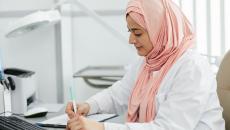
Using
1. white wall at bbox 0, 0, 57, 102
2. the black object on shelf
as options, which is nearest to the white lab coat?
the black object on shelf

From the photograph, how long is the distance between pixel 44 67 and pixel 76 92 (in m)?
0.25

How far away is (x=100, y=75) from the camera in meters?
2.30

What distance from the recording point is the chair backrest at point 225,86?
159 cm

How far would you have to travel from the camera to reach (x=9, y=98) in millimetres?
1861

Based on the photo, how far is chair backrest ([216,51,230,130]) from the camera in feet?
5.21

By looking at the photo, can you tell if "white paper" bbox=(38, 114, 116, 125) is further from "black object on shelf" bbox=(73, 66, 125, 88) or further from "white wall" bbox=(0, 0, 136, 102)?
"white wall" bbox=(0, 0, 136, 102)

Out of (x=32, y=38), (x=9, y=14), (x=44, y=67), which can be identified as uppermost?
(x=9, y=14)

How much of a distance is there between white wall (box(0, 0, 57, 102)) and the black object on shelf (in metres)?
0.25

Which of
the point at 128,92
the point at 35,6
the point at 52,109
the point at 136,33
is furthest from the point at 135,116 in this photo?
Answer: the point at 35,6

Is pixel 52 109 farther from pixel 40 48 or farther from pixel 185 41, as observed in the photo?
pixel 185 41

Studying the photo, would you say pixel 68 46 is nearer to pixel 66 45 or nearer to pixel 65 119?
pixel 66 45

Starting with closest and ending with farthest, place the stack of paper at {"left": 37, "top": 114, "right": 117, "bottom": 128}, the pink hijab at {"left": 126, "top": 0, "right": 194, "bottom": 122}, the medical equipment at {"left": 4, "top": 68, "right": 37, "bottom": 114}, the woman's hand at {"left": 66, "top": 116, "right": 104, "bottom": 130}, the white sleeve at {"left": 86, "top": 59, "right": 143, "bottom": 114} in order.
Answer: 1. the woman's hand at {"left": 66, "top": 116, "right": 104, "bottom": 130}
2. the pink hijab at {"left": 126, "top": 0, "right": 194, "bottom": 122}
3. the stack of paper at {"left": 37, "top": 114, "right": 117, "bottom": 128}
4. the white sleeve at {"left": 86, "top": 59, "right": 143, "bottom": 114}
5. the medical equipment at {"left": 4, "top": 68, "right": 37, "bottom": 114}

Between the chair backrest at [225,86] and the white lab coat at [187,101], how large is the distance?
83mm

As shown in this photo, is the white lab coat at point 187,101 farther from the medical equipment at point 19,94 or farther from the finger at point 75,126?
the medical equipment at point 19,94
